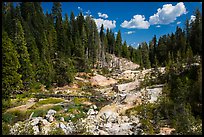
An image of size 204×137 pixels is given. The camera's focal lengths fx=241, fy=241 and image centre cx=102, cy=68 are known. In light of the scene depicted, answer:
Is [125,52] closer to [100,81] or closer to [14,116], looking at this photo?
[100,81]

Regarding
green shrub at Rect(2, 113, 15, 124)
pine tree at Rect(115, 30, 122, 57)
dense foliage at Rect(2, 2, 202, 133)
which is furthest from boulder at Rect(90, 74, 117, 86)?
pine tree at Rect(115, 30, 122, 57)

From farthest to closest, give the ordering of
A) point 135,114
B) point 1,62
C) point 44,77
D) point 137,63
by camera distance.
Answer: point 137,63, point 44,77, point 1,62, point 135,114

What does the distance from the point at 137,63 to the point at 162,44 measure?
62.0 ft

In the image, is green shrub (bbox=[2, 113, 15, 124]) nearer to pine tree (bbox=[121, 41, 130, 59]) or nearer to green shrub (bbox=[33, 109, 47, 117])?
green shrub (bbox=[33, 109, 47, 117])

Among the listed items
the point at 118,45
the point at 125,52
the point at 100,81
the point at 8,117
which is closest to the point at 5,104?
the point at 8,117

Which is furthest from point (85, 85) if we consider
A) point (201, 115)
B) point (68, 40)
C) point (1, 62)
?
point (201, 115)

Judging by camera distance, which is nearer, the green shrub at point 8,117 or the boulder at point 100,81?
the green shrub at point 8,117

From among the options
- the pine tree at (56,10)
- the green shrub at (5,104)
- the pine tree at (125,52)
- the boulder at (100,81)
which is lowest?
the green shrub at (5,104)

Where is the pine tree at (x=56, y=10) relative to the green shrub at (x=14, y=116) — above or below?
above

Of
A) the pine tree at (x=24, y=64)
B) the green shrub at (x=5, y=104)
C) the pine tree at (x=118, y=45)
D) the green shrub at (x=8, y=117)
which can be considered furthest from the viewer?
the pine tree at (x=118, y=45)

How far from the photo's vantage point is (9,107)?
26.7 metres

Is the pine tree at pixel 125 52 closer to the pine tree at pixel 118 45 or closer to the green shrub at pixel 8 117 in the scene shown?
the pine tree at pixel 118 45

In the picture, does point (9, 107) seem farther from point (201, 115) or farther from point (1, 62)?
point (201, 115)

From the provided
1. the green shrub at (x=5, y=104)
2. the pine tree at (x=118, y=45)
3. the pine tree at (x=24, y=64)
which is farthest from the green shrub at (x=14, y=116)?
the pine tree at (x=118, y=45)
